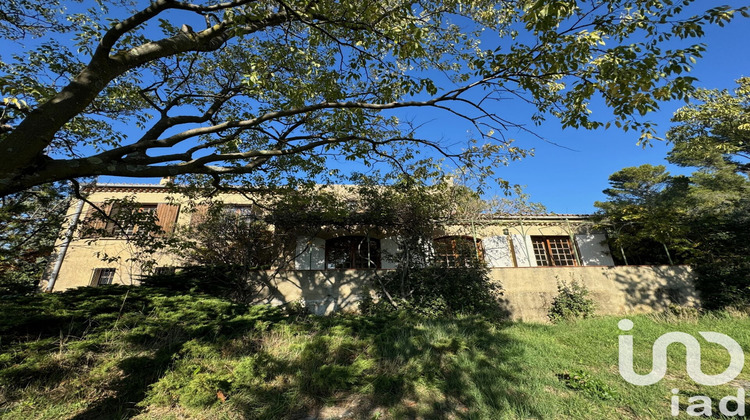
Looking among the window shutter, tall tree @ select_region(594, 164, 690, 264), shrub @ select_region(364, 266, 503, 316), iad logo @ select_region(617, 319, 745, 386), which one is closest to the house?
the window shutter

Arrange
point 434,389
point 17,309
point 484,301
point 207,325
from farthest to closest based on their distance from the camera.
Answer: point 484,301 → point 207,325 → point 17,309 → point 434,389

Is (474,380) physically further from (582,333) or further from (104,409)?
(582,333)

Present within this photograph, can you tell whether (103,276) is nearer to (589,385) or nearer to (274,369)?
(274,369)

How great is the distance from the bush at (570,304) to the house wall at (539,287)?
16 cm

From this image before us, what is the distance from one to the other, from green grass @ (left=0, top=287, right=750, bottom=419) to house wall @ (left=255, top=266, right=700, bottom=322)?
12.1ft

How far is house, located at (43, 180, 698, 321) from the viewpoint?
349 inches

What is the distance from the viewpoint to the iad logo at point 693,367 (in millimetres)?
3010

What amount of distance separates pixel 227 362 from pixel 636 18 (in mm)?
6698

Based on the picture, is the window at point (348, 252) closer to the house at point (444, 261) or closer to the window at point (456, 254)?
the house at point (444, 261)

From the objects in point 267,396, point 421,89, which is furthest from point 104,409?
point 421,89

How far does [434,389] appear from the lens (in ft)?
11.0

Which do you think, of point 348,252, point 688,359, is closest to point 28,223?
point 348,252

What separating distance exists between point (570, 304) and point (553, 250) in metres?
4.13

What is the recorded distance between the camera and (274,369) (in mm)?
3500
